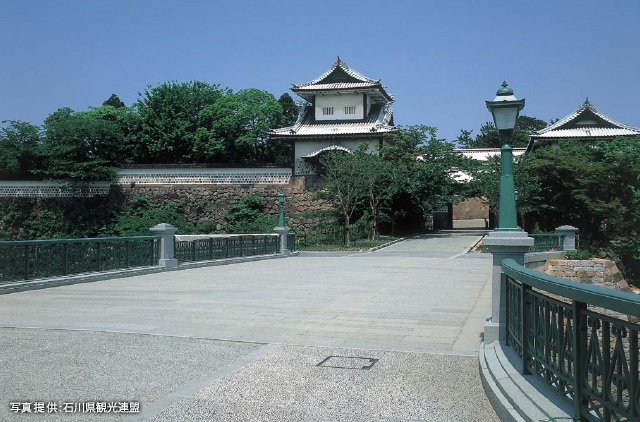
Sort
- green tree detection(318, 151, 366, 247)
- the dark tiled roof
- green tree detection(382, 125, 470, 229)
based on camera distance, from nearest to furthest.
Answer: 1. green tree detection(318, 151, 366, 247)
2. green tree detection(382, 125, 470, 229)
3. the dark tiled roof

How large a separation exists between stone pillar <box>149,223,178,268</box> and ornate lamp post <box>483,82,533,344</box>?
475 inches

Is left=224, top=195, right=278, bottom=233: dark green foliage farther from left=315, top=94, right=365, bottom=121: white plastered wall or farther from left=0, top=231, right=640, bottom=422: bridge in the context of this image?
left=0, top=231, right=640, bottom=422: bridge

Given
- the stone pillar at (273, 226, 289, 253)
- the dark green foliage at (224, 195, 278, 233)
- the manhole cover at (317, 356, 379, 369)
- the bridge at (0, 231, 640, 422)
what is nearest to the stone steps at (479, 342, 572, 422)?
the bridge at (0, 231, 640, 422)

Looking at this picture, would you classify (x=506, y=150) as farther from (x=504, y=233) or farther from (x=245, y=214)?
(x=245, y=214)

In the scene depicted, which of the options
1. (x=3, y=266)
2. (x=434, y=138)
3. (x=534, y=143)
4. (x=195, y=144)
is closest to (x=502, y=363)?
(x=3, y=266)

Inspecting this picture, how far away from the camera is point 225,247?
68.9 ft

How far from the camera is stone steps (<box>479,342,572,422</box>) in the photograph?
148 inches

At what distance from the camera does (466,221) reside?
5878 cm

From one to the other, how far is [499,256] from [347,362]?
2.11m

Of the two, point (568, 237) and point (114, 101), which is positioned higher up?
point (114, 101)

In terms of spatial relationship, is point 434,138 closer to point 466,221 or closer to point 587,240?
point 587,240

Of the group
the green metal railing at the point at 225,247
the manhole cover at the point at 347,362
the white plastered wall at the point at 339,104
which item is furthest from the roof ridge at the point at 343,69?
the manhole cover at the point at 347,362

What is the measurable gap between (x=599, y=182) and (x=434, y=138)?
39.1 ft

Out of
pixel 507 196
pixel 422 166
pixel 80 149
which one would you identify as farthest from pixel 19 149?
pixel 507 196
